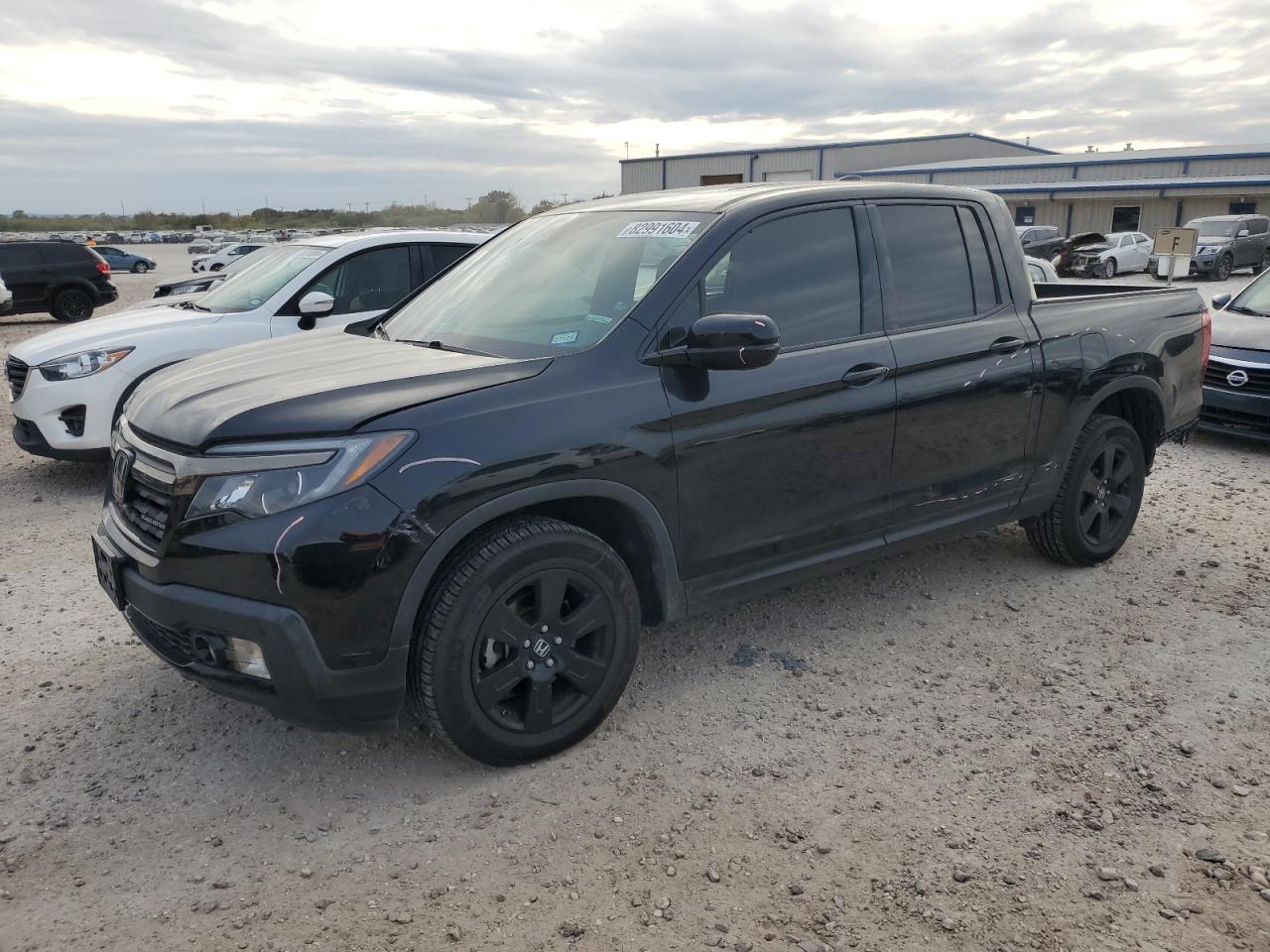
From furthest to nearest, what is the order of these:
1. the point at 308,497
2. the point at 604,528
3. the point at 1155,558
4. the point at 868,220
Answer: the point at 1155,558, the point at 868,220, the point at 604,528, the point at 308,497

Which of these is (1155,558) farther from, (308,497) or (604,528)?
(308,497)

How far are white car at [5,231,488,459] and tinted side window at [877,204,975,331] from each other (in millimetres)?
3881

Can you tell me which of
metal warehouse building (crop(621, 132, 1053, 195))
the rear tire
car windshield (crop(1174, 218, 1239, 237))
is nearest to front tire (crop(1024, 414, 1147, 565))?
the rear tire

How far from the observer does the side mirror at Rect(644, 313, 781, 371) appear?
3.16 metres

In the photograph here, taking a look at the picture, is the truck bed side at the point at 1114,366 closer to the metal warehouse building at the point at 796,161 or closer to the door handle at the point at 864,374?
the door handle at the point at 864,374

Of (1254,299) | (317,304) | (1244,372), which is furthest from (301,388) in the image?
(1254,299)

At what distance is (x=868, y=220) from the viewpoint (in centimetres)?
401

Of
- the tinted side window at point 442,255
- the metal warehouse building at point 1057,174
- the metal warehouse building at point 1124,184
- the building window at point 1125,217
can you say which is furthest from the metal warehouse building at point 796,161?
the tinted side window at point 442,255

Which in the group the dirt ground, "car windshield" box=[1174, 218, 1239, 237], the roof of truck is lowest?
the dirt ground

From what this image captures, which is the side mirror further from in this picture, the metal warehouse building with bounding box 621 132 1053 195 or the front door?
the metal warehouse building with bounding box 621 132 1053 195

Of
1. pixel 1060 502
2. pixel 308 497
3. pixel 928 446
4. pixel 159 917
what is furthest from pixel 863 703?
pixel 159 917

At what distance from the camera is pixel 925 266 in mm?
4172

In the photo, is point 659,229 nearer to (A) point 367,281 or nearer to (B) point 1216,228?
(A) point 367,281

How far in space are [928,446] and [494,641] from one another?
205cm
